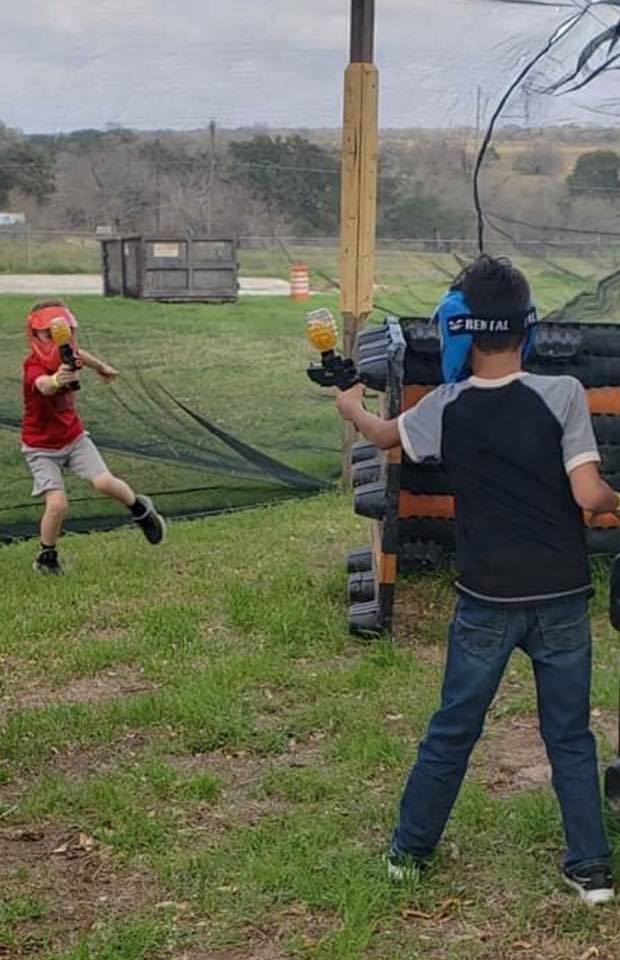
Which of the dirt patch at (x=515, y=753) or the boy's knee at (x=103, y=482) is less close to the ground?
the boy's knee at (x=103, y=482)

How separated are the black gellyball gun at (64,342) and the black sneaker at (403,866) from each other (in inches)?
141

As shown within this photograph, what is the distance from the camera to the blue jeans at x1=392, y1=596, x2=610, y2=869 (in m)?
3.25

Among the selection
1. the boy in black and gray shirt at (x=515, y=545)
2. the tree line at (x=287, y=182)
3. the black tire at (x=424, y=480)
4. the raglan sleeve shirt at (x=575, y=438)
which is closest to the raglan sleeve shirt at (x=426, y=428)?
the boy in black and gray shirt at (x=515, y=545)

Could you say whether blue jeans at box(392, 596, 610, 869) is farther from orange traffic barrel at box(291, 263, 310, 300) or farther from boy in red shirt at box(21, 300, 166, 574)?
orange traffic barrel at box(291, 263, 310, 300)

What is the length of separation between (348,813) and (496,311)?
1.62 metres

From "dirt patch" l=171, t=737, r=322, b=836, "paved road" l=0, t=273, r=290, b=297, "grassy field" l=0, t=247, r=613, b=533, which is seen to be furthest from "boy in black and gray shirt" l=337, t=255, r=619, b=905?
"paved road" l=0, t=273, r=290, b=297

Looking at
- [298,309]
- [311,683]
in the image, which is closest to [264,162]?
[298,309]

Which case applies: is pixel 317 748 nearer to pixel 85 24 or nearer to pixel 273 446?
pixel 273 446

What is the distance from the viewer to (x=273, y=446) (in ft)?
29.2

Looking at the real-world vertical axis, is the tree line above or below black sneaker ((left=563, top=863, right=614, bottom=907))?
above

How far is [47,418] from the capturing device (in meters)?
6.88

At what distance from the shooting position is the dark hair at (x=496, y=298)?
3.15 metres

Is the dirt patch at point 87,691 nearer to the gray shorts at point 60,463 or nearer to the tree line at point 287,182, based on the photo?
the gray shorts at point 60,463

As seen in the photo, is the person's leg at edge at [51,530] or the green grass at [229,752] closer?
the green grass at [229,752]
